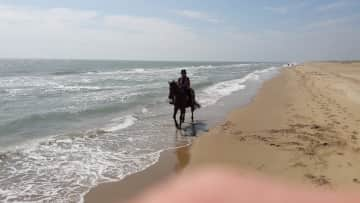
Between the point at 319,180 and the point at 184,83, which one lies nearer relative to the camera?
the point at 319,180

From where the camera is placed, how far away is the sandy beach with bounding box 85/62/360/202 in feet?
23.0

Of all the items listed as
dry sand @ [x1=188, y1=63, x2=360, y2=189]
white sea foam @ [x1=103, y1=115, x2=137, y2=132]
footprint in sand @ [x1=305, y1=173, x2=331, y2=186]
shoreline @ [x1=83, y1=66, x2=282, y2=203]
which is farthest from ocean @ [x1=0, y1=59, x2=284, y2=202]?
footprint in sand @ [x1=305, y1=173, x2=331, y2=186]

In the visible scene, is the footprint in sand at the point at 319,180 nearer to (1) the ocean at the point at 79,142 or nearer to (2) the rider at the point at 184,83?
(1) the ocean at the point at 79,142

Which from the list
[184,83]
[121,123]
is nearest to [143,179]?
[184,83]

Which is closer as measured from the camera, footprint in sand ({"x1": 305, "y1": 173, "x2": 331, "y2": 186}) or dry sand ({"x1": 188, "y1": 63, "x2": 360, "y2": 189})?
footprint in sand ({"x1": 305, "y1": 173, "x2": 331, "y2": 186})

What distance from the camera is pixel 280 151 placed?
8.94m

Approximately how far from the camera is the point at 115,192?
22.3 feet

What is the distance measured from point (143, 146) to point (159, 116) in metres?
5.36

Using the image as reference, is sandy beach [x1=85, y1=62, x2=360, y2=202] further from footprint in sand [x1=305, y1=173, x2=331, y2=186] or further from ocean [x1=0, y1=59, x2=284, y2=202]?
ocean [x1=0, y1=59, x2=284, y2=202]

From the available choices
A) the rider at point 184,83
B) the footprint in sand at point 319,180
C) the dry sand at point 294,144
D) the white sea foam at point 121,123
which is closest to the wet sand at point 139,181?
the dry sand at point 294,144

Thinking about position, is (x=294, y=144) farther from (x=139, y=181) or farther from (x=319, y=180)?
(x=139, y=181)

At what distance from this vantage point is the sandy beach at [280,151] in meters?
7.01

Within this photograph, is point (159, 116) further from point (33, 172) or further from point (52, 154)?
point (33, 172)

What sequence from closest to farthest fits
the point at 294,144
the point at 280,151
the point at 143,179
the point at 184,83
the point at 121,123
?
the point at 143,179
the point at 280,151
the point at 294,144
the point at 184,83
the point at 121,123
